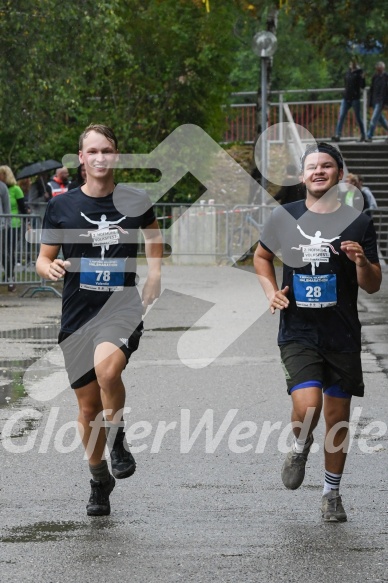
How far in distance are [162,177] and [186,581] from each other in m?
29.2

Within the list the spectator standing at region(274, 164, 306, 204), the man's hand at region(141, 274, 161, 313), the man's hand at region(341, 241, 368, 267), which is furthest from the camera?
the spectator standing at region(274, 164, 306, 204)

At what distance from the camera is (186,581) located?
5.19 metres

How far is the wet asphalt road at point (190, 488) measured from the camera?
5457mm

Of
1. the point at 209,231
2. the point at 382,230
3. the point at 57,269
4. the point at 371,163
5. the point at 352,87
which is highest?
the point at 57,269

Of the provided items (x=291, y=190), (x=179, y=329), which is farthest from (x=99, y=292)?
(x=291, y=190)

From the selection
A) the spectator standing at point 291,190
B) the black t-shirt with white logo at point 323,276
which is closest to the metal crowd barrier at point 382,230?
the spectator standing at point 291,190

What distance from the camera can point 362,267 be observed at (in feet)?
20.6

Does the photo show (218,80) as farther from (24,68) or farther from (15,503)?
(15,503)

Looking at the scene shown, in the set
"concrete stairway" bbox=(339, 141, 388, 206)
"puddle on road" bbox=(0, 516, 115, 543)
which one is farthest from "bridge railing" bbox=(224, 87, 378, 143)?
"puddle on road" bbox=(0, 516, 115, 543)

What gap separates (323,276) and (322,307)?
0.15m

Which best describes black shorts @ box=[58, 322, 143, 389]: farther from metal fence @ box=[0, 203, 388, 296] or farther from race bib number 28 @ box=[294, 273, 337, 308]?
metal fence @ box=[0, 203, 388, 296]

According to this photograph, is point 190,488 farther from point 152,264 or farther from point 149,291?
point 152,264

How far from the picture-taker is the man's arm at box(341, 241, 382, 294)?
6.17m

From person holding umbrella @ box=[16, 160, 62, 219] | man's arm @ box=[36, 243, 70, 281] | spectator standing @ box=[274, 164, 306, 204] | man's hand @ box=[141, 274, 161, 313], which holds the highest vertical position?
man's arm @ box=[36, 243, 70, 281]
